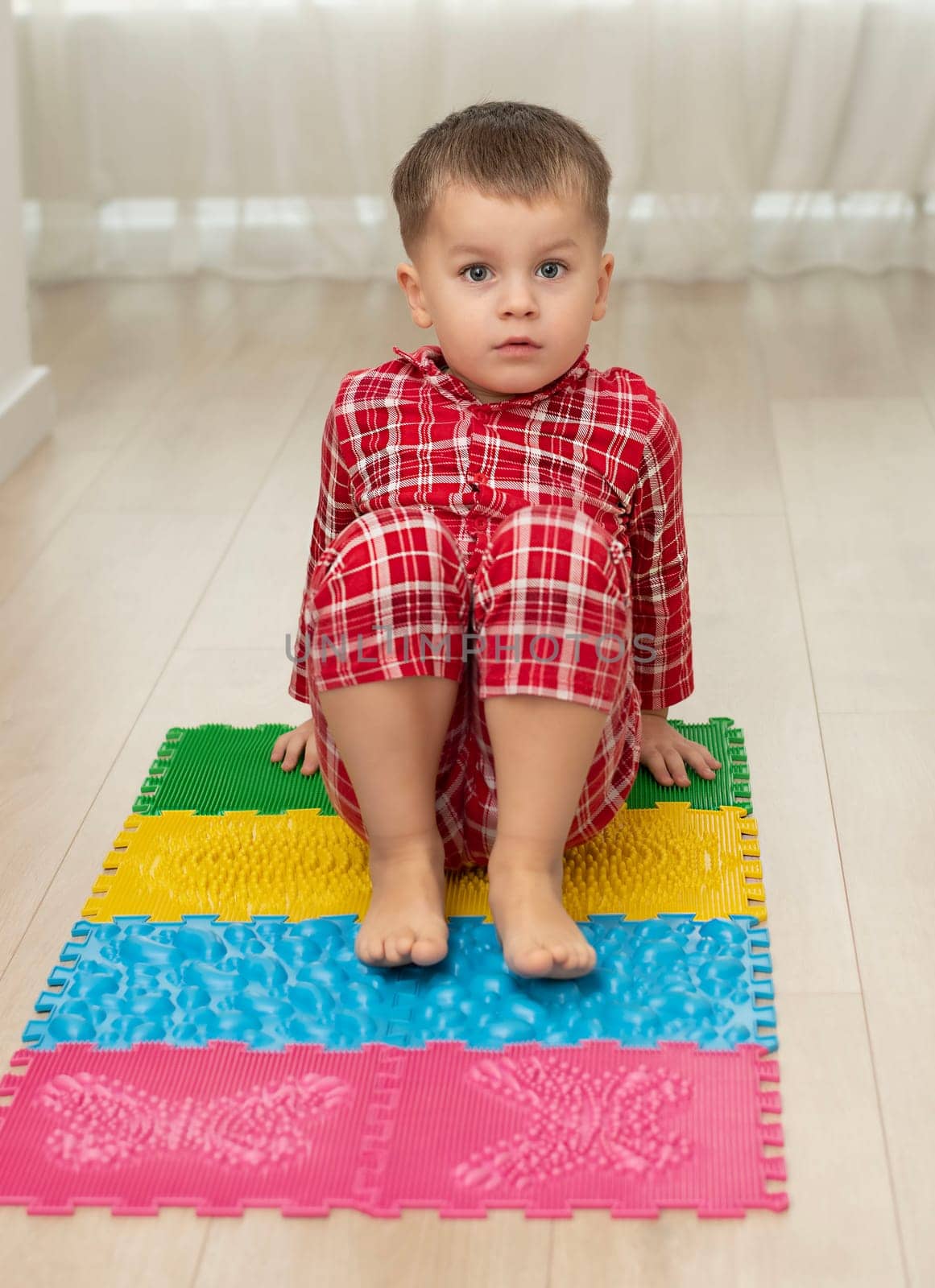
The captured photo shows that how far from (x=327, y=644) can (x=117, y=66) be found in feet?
7.70

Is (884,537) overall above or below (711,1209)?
below

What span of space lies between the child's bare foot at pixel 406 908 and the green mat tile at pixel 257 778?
20 cm

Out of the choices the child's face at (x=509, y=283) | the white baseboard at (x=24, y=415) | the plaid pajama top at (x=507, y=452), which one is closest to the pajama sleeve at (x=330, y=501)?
the plaid pajama top at (x=507, y=452)

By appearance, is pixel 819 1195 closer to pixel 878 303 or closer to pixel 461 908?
pixel 461 908

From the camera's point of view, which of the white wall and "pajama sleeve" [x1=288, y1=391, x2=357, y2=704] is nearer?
"pajama sleeve" [x1=288, y1=391, x2=357, y2=704]

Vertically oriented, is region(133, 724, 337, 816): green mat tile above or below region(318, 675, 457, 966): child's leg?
below

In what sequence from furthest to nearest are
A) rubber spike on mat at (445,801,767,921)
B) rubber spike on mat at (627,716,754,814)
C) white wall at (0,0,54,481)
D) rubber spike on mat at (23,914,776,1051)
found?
white wall at (0,0,54,481) < rubber spike on mat at (627,716,754,814) < rubber spike on mat at (445,801,767,921) < rubber spike on mat at (23,914,776,1051)

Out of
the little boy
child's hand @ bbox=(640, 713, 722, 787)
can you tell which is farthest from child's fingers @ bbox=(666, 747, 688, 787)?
the little boy

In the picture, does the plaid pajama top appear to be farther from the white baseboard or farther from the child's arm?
the white baseboard

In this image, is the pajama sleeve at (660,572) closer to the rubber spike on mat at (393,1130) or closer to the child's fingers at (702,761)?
the child's fingers at (702,761)

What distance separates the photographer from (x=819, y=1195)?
82 cm

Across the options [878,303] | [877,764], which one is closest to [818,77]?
[878,303]

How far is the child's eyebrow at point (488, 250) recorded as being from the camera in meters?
1.01

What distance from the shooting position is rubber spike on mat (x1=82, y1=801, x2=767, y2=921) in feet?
3.47
